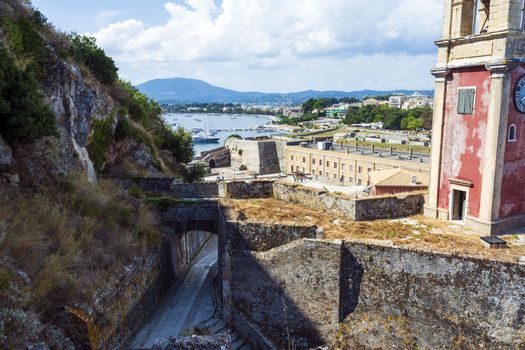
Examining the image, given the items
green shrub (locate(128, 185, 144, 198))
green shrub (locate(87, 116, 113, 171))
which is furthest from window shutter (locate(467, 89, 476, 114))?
green shrub (locate(87, 116, 113, 171))

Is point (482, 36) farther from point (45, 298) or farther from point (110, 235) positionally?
point (45, 298)

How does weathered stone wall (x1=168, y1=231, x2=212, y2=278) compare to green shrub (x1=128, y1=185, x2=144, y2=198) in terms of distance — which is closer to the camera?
green shrub (x1=128, y1=185, x2=144, y2=198)

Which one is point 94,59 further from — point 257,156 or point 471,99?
point 257,156

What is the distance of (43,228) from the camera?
1077 cm

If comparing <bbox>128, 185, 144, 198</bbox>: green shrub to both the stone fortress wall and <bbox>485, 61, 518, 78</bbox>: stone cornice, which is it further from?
<bbox>485, 61, 518, 78</bbox>: stone cornice

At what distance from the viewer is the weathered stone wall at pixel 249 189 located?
57.0 ft

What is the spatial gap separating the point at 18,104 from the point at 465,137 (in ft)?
43.0

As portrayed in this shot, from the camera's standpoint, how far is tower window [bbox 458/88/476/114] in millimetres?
13328

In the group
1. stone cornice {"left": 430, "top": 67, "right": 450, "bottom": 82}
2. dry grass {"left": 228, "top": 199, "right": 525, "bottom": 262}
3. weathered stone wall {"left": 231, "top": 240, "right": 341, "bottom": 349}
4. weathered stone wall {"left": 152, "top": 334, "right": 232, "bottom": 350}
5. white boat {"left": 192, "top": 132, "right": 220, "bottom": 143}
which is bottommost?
white boat {"left": 192, "top": 132, "right": 220, "bottom": 143}

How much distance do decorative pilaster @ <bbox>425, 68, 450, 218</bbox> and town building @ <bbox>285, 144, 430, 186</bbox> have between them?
29.3 metres

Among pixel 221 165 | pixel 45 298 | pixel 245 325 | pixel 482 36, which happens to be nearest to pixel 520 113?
pixel 482 36

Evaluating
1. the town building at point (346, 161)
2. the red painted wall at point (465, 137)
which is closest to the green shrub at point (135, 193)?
the red painted wall at point (465, 137)

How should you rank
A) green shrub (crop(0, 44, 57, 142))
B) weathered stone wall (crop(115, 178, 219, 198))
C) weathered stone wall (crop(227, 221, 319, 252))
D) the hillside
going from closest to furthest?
the hillside < green shrub (crop(0, 44, 57, 142)) < weathered stone wall (crop(227, 221, 319, 252)) < weathered stone wall (crop(115, 178, 219, 198))

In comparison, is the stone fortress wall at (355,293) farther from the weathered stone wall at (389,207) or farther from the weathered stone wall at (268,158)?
the weathered stone wall at (268,158)
